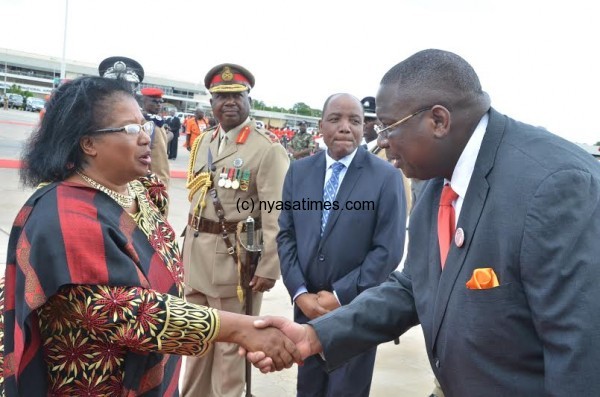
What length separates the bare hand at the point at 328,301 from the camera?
3.25 m

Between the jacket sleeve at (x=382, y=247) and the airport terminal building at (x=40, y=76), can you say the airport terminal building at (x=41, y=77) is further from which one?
the jacket sleeve at (x=382, y=247)

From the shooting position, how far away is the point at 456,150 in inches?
72.0

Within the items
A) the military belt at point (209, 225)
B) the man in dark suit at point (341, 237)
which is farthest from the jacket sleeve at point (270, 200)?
the man in dark suit at point (341, 237)

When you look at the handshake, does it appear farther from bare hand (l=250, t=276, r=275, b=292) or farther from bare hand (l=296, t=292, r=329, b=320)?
bare hand (l=250, t=276, r=275, b=292)

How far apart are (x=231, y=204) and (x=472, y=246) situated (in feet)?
8.33

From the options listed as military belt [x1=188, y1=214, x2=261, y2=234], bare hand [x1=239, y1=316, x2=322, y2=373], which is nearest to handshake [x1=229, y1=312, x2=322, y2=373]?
bare hand [x1=239, y1=316, x2=322, y2=373]

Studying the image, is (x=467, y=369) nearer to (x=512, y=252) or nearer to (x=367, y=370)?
(x=512, y=252)

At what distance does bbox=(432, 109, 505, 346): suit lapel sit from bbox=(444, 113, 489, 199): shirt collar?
0.13 feet

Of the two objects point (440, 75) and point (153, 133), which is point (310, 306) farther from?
point (153, 133)

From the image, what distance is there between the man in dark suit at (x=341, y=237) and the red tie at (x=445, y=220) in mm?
1381

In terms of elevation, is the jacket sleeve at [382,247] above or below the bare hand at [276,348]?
above

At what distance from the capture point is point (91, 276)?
1853 mm

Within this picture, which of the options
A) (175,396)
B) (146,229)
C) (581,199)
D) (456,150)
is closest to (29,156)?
(146,229)

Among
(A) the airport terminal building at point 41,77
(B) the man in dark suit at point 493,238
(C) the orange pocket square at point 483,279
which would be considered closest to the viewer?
(B) the man in dark suit at point 493,238
